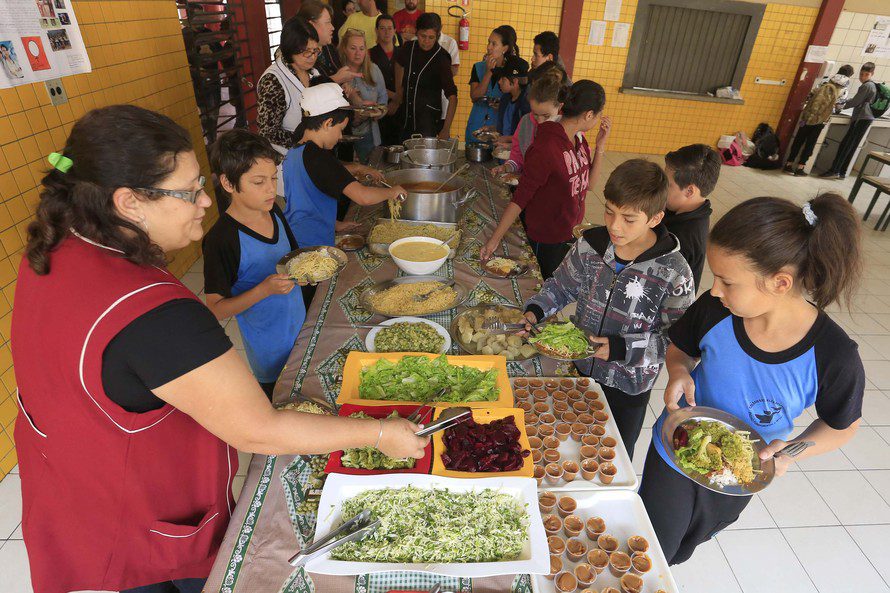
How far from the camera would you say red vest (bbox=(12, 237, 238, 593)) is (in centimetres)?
107

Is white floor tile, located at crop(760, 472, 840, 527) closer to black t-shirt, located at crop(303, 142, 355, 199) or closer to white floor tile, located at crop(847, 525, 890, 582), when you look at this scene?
white floor tile, located at crop(847, 525, 890, 582)

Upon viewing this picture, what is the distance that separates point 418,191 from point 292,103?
138cm

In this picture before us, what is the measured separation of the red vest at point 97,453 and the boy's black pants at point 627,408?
162 cm

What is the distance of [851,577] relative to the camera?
8.02 ft

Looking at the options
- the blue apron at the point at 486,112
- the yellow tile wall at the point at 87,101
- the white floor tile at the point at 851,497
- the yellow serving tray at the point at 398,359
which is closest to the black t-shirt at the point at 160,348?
the yellow serving tray at the point at 398,359

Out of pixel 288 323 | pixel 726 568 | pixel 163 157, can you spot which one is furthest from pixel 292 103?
pixel 726 568

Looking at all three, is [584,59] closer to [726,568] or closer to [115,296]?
[726,568]

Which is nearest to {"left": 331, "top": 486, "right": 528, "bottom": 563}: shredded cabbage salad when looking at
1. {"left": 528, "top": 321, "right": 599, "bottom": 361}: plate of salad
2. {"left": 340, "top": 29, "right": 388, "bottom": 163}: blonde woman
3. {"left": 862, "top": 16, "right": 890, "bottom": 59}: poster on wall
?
{"left": 528, "top": 321, "right": 599, "bottom": 361}: plate of salad

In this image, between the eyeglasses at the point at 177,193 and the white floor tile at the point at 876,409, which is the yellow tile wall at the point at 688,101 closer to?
the white floor tile at the point at 876,409

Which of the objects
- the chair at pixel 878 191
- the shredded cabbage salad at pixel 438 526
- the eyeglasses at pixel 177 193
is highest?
the eyeglasses at pixel 177 193

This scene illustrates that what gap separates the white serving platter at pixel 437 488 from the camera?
1.19m

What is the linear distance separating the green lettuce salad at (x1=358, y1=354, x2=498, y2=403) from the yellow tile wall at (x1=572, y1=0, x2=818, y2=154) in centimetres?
794

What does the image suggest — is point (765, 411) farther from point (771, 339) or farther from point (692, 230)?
point (692, 230)

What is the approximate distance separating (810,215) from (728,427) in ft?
2.28
